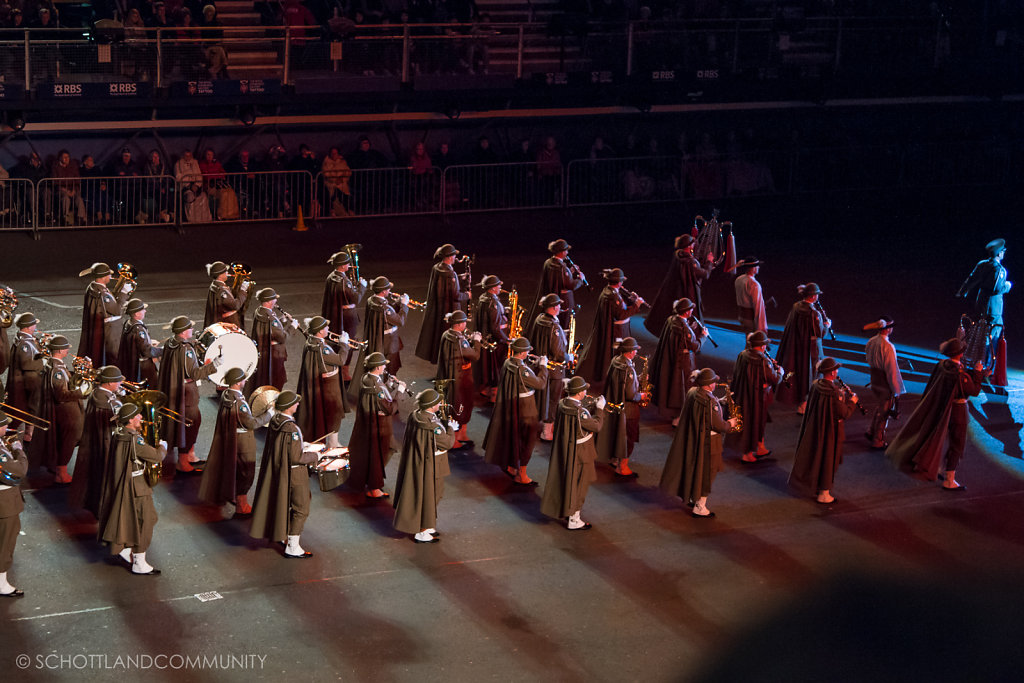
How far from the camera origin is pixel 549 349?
1617 centimetres

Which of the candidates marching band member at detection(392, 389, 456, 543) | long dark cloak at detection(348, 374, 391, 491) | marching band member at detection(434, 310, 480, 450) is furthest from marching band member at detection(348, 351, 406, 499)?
marching band member at detection(434, 310, 480, 450)

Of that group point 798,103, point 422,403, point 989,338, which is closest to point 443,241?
point 798,103

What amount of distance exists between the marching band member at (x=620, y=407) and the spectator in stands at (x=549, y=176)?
11.4 metres

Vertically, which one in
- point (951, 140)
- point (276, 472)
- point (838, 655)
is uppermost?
point (951, 140)

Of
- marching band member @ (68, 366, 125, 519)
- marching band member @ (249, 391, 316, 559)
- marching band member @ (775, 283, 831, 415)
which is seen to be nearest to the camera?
marching band member @ (249, 391, 316, 559)

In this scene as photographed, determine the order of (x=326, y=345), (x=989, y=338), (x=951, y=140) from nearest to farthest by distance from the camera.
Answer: (x=326, y=345), (x=989, y=338), (x=951, y=140)

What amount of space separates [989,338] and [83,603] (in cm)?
1194

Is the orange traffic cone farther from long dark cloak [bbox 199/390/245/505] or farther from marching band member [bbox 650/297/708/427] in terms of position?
long dark cloak [bbox 199/390/245/505]

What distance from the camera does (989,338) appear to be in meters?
18.2

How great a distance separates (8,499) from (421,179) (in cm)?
1469

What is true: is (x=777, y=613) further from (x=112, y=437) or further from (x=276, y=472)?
(x=112, y=437)

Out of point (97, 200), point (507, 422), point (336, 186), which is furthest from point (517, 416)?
point (97, 200)

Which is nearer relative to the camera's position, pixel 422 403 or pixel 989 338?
pixel 422 403

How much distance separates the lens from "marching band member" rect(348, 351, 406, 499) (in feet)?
46.4
